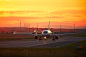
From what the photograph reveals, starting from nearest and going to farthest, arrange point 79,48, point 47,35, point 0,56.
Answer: point 0,56 → point 79,48 → point 47,35

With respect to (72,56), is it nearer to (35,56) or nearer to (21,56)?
(35,56)

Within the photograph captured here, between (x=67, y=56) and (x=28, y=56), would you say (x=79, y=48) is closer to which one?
(x=67, y=56)

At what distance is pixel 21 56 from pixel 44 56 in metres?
3.22

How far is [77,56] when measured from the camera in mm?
19359

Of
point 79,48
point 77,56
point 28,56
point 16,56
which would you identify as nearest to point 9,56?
point 16,56

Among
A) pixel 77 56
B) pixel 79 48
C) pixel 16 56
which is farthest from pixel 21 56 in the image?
pixel 79 48

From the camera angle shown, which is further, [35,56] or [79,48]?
[79,48]

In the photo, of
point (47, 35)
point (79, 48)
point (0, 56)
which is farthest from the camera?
point (47, 35)

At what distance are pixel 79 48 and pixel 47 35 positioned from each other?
76.2 feet

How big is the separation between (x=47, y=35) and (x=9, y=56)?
3056 cm

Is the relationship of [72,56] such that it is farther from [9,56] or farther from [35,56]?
[9,56]

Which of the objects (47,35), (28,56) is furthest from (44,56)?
(47,35)

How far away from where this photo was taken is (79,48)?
1041 inches

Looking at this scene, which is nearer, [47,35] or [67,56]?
[67,56]
